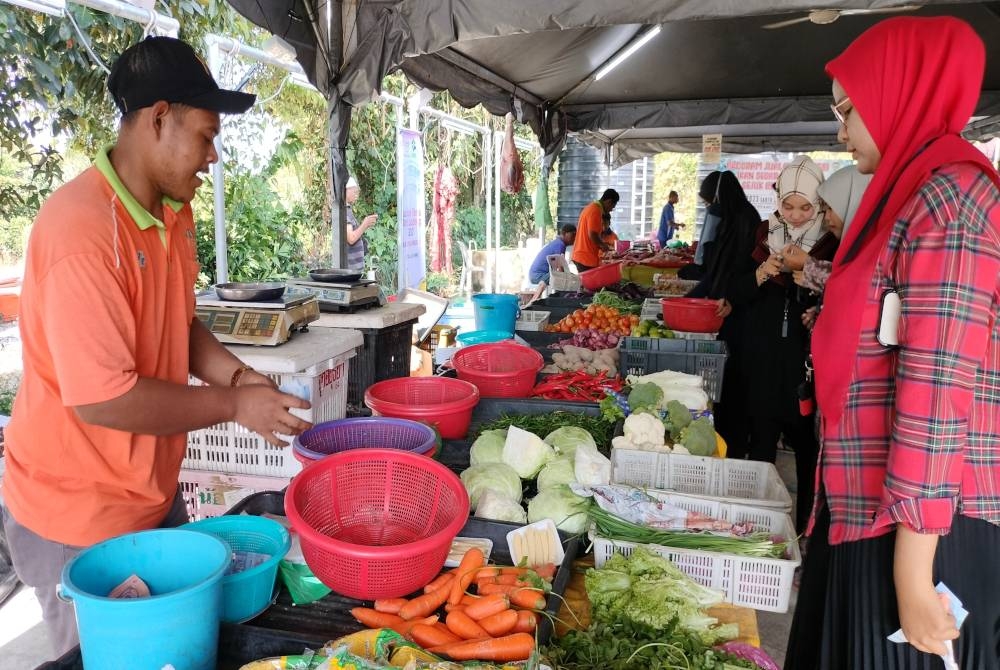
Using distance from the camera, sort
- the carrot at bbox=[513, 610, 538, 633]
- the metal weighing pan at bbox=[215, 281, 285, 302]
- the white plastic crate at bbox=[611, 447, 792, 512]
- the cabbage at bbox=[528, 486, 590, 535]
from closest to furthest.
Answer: the carrot at bbox=[513, 610, 538, 633] → the cabbage at bbox=[528, 486, 590, 535] → the white plastic crate at bbox=[611, 447, 792, 512] → the metal weighing pan at bbox=[215, 281, 285, 302]

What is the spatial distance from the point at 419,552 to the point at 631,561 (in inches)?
25.5

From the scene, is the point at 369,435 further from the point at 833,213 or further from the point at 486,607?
the point at 833,213

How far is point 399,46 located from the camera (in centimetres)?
405

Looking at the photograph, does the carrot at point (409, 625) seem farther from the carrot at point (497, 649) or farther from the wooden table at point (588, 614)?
the wooden table at point (588, 614)

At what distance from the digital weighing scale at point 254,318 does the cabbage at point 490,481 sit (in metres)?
0.99

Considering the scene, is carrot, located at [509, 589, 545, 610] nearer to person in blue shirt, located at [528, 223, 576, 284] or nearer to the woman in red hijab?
the woman in red hijab

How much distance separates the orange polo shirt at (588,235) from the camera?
9156 millimetres

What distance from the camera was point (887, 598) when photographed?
1.48m

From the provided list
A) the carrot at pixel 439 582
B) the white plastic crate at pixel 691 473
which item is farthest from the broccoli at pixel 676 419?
the carrot at pixel 439 582

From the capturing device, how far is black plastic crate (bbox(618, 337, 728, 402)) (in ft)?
12.8

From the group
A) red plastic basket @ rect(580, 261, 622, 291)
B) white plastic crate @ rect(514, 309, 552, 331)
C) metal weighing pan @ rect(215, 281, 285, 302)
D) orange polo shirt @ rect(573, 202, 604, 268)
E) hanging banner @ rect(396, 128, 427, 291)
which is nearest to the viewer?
metal weighing pan @ rect(215, 281, 285, 302)

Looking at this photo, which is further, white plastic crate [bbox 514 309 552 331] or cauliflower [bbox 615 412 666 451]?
white plastic crate [bbox 514 309 552 331]

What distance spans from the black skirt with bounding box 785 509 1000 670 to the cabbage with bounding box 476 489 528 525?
0.93 m

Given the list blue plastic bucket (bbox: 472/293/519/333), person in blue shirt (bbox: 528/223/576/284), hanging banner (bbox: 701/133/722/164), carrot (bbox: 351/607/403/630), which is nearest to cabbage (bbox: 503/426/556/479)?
carrot (bbox: 351/607/403/630)
